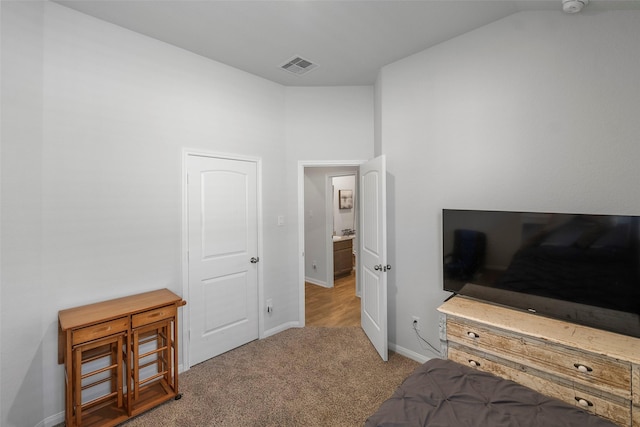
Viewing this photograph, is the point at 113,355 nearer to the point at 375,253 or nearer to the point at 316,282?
the point at 375,253

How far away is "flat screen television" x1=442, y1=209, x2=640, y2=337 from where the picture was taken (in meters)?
1.64

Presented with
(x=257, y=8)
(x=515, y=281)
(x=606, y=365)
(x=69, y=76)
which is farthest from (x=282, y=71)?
(x=606, y=365)

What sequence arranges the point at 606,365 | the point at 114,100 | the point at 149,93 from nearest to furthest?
1. the point at 606,365
2. the point at 114,100
3. the point at 149,93

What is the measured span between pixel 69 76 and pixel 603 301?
12.6 ft

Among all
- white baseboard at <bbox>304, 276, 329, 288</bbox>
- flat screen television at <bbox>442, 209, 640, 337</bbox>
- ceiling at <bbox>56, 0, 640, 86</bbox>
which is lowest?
white baseboard at <bbox>304, 276, 329, 288</bbox>

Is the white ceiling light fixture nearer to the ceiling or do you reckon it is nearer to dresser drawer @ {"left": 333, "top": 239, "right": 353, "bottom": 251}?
the ceiling

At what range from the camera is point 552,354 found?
64.7 inches

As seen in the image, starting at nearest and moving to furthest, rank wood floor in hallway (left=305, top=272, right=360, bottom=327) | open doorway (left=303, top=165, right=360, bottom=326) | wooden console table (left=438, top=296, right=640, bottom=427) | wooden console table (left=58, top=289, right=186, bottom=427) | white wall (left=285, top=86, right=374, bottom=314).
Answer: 1. wooden console table (left=438, top=296, right=640, bottom=427)
2. wooden console table (left=58, top=289, right=186, bottom=427)
3. white wall (left=285, top=86, right=374, bottom=314)
4. wood floor in hallway (left=305, top=272, right=360, bottom=327)
5. open doorway (left=303, top=165, right=360, bottom=326)

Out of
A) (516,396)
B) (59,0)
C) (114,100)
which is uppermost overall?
(59,0)

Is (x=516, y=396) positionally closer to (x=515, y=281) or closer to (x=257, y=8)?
(x=515, y=281)

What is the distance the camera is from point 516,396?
4.46 feet

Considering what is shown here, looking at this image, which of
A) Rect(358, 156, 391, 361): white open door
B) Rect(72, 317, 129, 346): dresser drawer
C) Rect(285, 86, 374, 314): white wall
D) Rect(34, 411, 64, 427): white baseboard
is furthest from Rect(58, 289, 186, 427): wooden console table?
→ Rect(358, 156, 391, 361): white open door

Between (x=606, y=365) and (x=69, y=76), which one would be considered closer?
(x=606, y=365)

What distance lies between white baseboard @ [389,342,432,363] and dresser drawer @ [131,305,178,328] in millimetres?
2146
